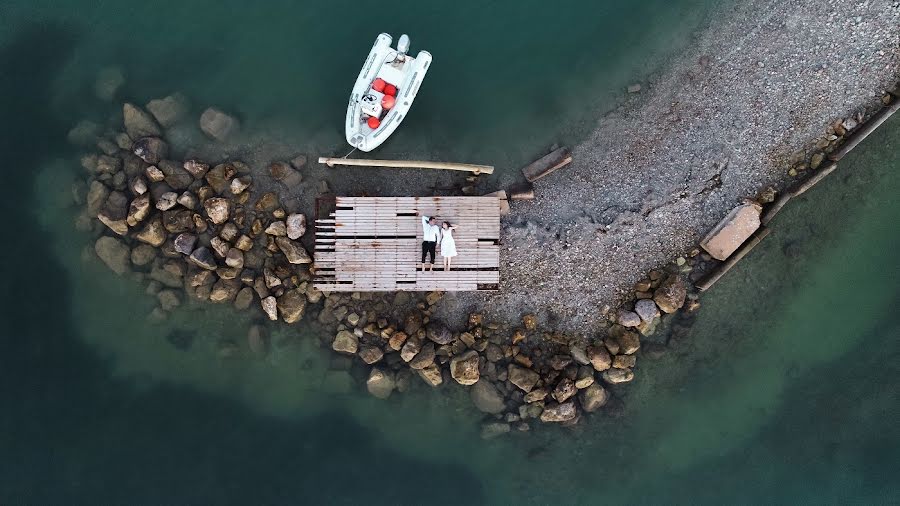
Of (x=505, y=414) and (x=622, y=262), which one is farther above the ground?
(x=622, y=262)

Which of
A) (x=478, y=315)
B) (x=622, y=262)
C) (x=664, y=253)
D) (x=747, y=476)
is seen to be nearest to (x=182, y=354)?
(x=478, y=315)

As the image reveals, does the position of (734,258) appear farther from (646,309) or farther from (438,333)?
(438,333)

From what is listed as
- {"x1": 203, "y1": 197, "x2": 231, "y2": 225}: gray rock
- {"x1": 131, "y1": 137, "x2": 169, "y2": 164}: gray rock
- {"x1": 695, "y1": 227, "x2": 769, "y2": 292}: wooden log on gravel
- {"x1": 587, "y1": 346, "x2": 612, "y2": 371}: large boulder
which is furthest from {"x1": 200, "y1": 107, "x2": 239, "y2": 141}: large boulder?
{"x1": 695, "y1": 227, "x2": 769, "y2": 292}: wooden log on gravel

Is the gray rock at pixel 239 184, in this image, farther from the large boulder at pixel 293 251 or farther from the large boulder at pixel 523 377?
the large boulder at pixel 523 377

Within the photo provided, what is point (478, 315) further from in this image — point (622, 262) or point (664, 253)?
point (664, 253)

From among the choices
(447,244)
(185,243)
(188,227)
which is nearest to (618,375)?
(447,244)

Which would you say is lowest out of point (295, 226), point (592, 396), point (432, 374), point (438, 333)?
point (592, 396)
